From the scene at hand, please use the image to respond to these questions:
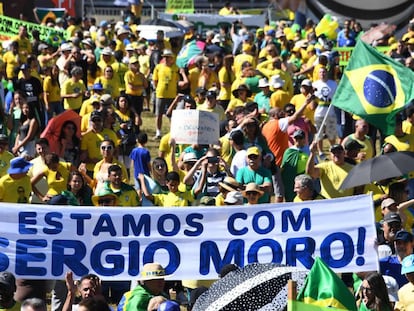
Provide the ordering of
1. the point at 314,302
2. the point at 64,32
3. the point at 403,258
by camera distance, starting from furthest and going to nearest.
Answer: the point at 64,32 → the point at 403,258 → the point at 314,302

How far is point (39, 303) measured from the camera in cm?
852

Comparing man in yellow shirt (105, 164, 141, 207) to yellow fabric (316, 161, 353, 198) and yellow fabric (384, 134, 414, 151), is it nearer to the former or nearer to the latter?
yellow fabric (316, 161, 353, 198)

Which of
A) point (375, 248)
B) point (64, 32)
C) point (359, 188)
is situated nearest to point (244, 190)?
point (359, 188)

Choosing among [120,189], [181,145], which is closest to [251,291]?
[120,189]

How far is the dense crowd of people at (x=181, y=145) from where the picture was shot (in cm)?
1159

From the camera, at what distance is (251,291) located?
8164 millimetres

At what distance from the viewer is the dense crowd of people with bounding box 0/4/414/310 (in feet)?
38.0

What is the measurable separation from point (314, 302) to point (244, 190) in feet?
12.9

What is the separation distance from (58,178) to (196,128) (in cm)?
176

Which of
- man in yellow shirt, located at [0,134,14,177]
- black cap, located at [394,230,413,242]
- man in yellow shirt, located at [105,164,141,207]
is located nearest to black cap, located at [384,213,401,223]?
black cap, located at [394,230,413,242]

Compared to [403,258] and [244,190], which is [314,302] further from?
[244,190]

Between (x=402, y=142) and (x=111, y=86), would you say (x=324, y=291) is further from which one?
(x=111, y=86)

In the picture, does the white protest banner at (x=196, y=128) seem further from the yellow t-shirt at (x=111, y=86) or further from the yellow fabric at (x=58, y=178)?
the yellow t-shirt at (x=111, y=86)

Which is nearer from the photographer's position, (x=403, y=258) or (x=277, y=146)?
(x=403, y=258)
